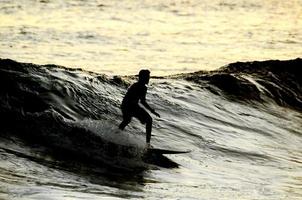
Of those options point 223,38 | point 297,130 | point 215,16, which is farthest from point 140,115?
point 215,16

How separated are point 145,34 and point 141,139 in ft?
75.3

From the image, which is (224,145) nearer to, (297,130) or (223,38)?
(297,130)

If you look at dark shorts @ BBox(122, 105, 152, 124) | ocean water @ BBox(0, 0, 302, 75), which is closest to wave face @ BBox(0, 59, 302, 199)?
dark shorts @ BBox(122, 105, 152, 124)

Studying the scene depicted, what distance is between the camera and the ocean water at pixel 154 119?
443 inches

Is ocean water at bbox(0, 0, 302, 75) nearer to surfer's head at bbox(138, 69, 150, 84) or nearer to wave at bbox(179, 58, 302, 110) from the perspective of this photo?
wave at bbox(179, 58, 302, 110)

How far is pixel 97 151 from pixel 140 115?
3.67 feet

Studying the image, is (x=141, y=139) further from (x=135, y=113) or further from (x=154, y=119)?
(x=154, y=119)

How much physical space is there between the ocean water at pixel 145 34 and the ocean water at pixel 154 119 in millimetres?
129

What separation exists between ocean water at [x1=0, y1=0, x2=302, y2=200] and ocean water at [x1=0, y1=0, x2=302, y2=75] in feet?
0.42

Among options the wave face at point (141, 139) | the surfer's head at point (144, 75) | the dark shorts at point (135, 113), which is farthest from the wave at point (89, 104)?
the surfer's head at point (144, 75)

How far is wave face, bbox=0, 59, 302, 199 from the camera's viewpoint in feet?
36.2

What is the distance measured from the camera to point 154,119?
1628 cm

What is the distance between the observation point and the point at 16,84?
15.6 meters

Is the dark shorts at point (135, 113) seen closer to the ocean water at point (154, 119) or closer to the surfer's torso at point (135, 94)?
the surfer's torso at point (135, 94)
